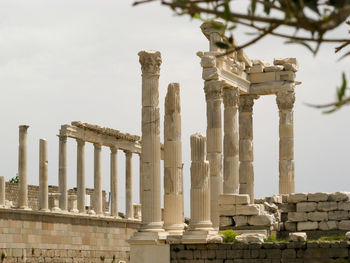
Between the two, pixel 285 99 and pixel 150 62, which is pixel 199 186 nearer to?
pixel 150 62

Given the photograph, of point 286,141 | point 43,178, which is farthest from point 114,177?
point 286,141

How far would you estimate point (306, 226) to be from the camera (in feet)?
114

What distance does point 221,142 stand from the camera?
40.5m

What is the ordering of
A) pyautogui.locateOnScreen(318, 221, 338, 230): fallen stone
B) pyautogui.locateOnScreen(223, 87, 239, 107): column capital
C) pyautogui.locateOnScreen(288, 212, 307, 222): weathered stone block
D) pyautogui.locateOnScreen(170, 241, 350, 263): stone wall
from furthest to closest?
pyautogui.locateOnScreen(223, 87, 239, 107): column capital
pyautogui.locateOnScreen(288, 212, 307, 222): weathered stone block
pyautogui.locateOnScreen(318, 221, 338, 230): fallen stone
pyautogui.locateOnScreen(170, 241, 350, 263): stone wall

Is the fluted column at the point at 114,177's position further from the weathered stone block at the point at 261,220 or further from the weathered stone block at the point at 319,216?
the weathered stone block at the point at 261,220

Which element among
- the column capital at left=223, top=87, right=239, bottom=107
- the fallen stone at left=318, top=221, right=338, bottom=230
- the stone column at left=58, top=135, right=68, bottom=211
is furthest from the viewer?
the stone column at left=58, top=135, right=68, bottom=211

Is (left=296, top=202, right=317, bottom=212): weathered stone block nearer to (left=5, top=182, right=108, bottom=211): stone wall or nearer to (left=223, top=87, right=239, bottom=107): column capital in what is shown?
(left=223, top=87, right=239, bottom=107): column capital

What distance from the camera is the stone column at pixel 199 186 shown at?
34062 millimetres

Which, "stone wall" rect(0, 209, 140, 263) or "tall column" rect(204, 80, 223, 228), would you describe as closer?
"tall column" rect(204, 80, 223, 228)

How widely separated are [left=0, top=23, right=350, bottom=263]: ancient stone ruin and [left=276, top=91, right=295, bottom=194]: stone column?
0.05m

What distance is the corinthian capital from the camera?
36375 mm


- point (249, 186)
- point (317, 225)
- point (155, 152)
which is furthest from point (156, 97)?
point (249, 186)

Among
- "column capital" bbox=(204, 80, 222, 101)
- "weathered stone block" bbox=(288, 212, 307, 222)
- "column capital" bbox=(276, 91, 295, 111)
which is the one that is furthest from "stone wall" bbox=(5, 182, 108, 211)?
"weathered stone block" bbox=(288, 212, 307, 222)

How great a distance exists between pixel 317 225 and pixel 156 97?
770 cm
